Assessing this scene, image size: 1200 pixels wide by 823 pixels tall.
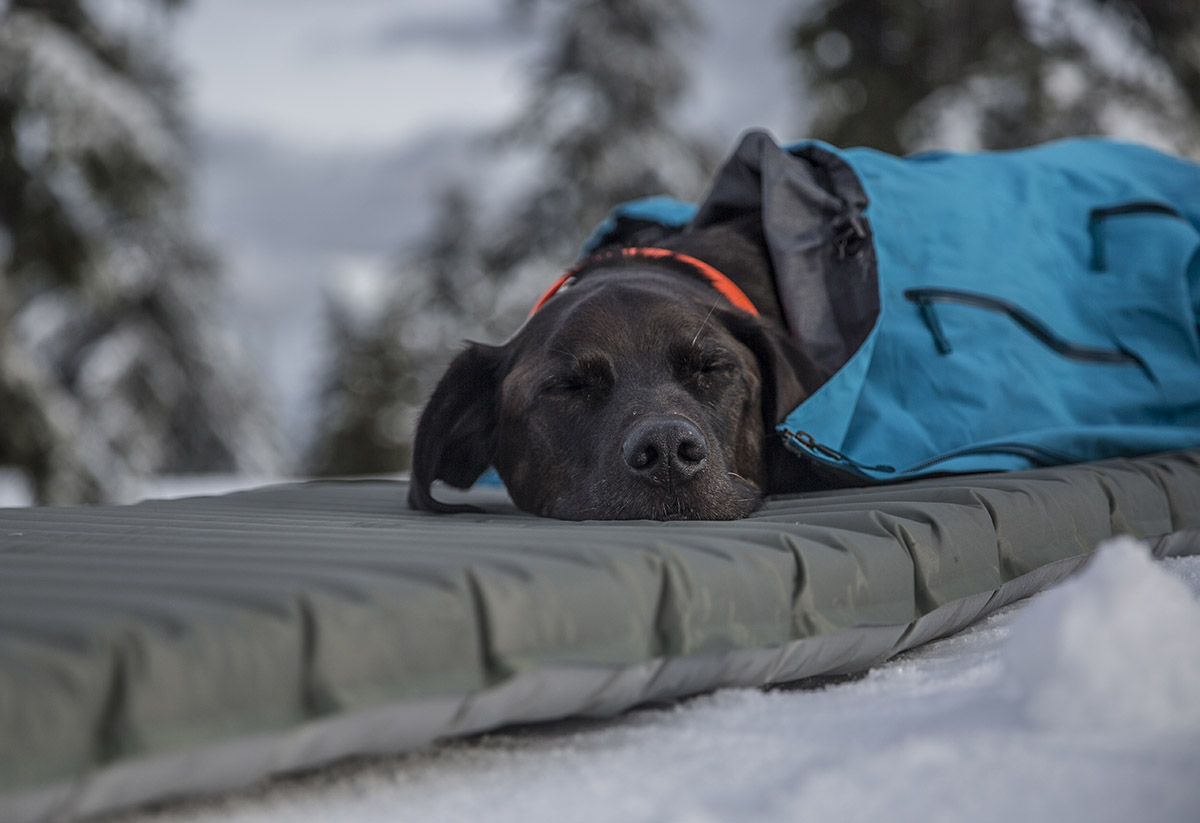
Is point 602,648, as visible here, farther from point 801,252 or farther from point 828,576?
point 801,252

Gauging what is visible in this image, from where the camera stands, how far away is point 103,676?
3.58 ft

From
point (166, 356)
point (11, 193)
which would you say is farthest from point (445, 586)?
point (166, 356)

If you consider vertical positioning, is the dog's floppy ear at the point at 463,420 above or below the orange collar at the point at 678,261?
below

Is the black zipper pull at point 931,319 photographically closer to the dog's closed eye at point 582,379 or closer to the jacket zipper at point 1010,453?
the jacket zipper at point 1010,453

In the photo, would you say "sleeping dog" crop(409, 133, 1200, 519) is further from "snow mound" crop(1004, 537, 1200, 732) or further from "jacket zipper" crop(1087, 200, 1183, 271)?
"snow mound" crop(1004, 537, 1200, 732)

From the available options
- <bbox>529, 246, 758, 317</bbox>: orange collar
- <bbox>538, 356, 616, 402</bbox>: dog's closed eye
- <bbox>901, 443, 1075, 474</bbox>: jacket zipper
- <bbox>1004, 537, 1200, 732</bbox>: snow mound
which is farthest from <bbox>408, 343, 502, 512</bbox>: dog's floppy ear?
<bbox>1004, 537, 1200, 732</bbox>: snow mound

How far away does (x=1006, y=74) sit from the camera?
977cm

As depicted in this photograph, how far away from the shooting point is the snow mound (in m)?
1.13

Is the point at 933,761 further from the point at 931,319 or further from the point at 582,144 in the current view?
the point at 582,144

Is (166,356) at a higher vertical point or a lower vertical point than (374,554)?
lower

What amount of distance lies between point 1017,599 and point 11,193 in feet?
33.7

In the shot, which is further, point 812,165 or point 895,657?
point 812,165

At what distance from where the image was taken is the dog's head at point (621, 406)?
8.05 feet

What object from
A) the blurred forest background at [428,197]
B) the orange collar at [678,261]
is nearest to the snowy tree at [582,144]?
the blurred forest background at [428,197]
